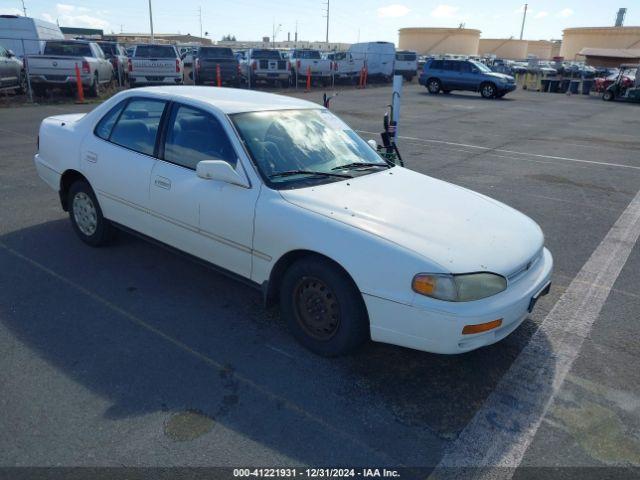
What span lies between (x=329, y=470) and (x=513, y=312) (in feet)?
4.72

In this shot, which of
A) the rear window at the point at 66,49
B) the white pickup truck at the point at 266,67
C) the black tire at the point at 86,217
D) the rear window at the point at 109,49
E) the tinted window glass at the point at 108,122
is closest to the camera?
the tinted window glass at the point at 108,122

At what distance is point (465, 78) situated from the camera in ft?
87.7

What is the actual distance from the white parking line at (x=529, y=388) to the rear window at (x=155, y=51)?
729 inches

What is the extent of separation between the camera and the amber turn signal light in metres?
2.90

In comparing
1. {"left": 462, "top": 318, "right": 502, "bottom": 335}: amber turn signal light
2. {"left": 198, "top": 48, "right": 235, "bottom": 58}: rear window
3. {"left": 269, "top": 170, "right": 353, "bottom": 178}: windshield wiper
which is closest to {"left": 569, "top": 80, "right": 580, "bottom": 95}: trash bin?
{"left": 198, "top": 48, "right": 235, "bottom": 58}: rear window

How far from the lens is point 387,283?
2.96 metres

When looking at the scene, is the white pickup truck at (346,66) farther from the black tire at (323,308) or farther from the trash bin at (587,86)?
the black tire at (323,308)

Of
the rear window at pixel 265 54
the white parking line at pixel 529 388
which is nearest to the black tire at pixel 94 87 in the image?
the rear window at pixel 265 54

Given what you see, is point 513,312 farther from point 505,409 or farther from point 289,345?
point 289,345

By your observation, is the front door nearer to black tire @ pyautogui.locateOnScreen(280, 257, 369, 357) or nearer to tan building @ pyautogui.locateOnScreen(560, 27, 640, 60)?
black tire @ pyautogui.locateOnScreen(280, 257, 369, 357)

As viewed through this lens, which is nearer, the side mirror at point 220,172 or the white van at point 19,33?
the side mirror at point 220,172

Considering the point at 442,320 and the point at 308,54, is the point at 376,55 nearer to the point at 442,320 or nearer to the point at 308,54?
the point at 308,54

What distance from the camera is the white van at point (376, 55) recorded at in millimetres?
32281

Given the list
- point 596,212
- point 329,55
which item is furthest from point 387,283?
point 329,55
